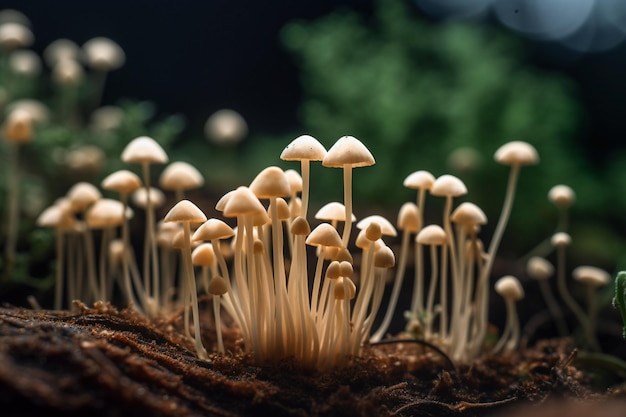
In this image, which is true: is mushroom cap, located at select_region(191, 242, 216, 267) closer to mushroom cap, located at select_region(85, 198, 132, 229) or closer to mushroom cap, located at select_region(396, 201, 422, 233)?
mushroom cap, located at select_region(85, 198, 132, 229)

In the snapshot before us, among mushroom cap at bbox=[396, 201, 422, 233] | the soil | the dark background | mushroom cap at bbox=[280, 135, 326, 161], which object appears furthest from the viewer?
the dark background

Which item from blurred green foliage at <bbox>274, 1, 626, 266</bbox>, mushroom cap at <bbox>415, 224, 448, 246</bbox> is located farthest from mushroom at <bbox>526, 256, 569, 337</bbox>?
blurred green foliage at <bbox>274, 1, 626, 266</bbox>

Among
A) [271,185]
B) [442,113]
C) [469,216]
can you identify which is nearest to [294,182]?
[271,185]

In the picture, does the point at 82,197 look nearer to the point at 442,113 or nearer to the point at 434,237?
the point at 434,237

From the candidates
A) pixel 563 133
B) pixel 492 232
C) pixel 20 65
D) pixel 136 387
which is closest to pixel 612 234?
pixel 563 133

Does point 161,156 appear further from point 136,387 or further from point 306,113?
point 306,113
